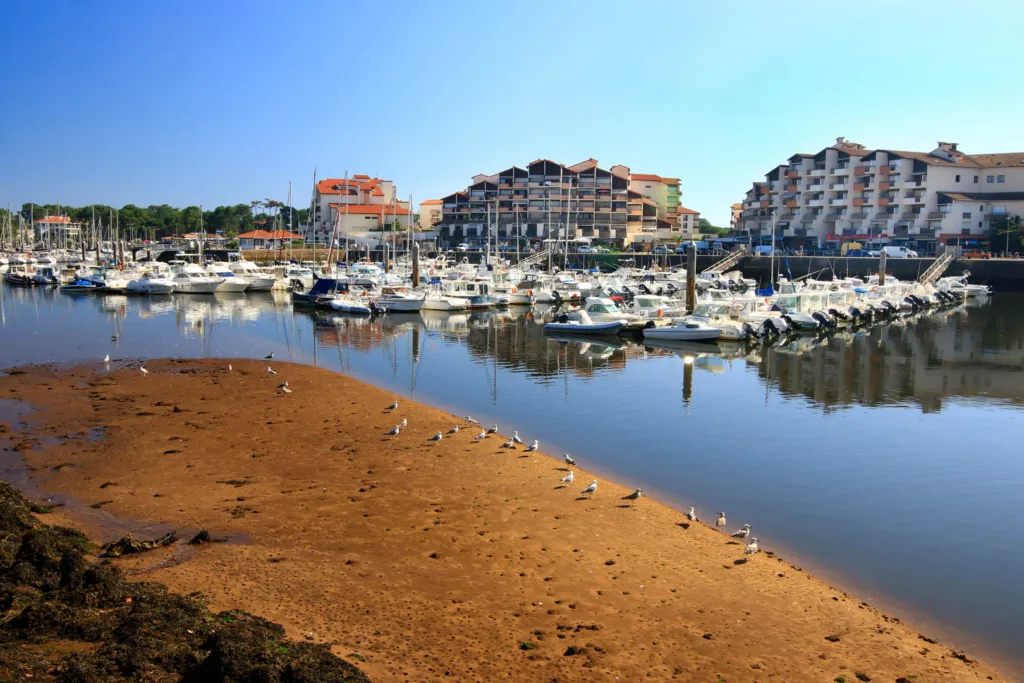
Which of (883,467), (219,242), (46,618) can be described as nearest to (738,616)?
(46,618)

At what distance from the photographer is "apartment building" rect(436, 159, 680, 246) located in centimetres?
11000

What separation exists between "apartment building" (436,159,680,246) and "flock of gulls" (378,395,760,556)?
88.2 meters

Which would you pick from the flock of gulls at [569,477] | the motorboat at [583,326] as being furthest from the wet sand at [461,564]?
the motorboat at [583,326]

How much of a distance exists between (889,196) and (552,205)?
4246 cm

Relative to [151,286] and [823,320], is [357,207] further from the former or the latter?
[823,320]

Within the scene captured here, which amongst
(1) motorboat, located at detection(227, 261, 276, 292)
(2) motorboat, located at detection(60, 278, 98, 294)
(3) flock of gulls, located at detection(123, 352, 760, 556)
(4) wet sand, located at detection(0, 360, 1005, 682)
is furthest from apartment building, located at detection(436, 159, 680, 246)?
(4) wet sand, located at detection(0, 360, 1005, 682)

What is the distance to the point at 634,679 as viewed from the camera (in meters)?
8.51

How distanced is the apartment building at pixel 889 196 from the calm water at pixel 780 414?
1807 inches

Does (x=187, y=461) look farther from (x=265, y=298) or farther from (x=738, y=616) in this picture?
(x=265, y=298)

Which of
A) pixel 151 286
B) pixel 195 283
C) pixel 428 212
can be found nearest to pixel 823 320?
pixel 195 283

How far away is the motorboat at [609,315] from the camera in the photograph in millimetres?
42781

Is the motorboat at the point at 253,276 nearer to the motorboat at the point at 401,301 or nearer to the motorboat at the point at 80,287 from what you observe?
the motorboat at the point at 80,287

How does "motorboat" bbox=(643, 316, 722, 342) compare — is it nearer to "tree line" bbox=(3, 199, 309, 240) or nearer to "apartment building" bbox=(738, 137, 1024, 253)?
"apartment building" bbox=(738, 137, 1024, 253)

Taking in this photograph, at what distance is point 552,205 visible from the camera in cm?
11056
